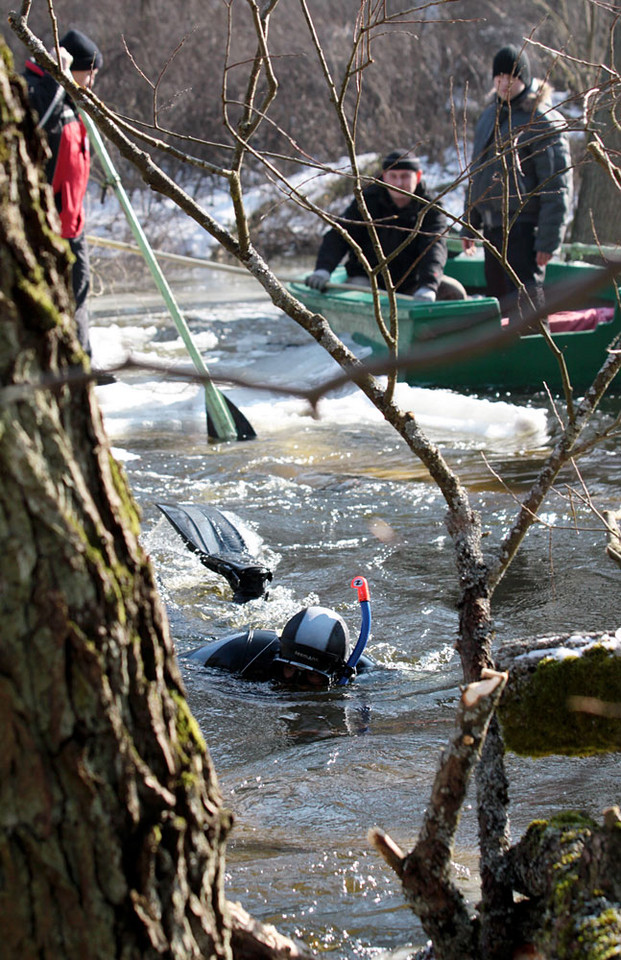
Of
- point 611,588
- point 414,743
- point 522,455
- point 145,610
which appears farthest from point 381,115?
point 145,610

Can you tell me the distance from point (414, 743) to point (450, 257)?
30.2 feet

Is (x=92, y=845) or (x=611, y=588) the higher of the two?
(x=92, y=845)

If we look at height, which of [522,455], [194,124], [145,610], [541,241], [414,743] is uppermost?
[194,124]

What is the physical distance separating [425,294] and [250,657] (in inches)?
218

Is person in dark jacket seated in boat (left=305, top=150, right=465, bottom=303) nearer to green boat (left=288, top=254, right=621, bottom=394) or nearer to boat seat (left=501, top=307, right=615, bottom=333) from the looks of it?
green boat (left=288, top=254, right=621, bottom=394)

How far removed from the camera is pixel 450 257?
11.8 metres

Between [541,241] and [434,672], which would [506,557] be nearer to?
[434,672]

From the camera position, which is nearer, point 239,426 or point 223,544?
point 223,544

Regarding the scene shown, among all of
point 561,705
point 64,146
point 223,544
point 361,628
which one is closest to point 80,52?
point 64,146

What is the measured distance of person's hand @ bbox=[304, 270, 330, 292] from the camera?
384 inches

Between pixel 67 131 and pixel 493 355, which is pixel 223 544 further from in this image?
pixel 493 355

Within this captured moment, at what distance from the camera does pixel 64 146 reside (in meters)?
6.39

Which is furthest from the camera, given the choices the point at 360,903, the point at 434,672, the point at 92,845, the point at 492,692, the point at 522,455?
the point at 522,455

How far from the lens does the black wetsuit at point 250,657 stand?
160 inches
